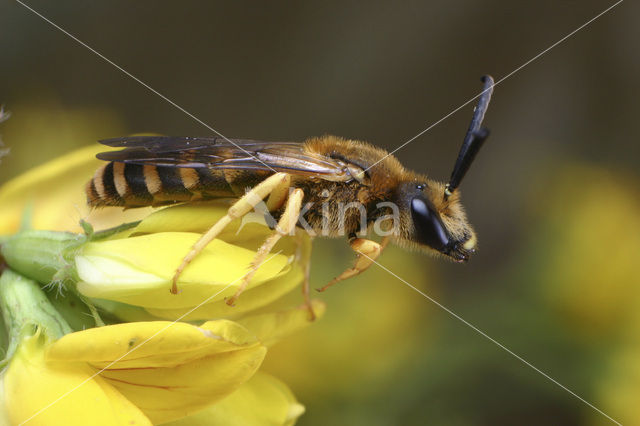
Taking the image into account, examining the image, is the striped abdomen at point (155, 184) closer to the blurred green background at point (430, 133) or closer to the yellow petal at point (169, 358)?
the yellow petal at point (169, 358)

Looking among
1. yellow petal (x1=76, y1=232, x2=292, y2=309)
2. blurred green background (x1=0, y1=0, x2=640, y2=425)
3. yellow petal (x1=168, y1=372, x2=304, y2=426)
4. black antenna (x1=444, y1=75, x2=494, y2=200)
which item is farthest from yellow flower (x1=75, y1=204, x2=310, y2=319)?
blurred green background (x1=0, y1=0, x2=640, y2=425)

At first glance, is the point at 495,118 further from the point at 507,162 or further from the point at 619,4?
the point at 619,4

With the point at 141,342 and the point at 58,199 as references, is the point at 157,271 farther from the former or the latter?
the point at 58,199

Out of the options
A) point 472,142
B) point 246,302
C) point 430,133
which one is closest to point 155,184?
point 246,302

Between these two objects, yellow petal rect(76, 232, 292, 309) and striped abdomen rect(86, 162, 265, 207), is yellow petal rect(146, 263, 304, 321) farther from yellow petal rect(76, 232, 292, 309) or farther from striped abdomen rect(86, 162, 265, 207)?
striped abdomen rect(86, 162, 265, 207)

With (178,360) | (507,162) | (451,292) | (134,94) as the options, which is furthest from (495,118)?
(178,360)

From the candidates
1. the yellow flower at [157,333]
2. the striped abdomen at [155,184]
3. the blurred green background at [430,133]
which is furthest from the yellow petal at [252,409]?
the blurred green background at [430,133]
